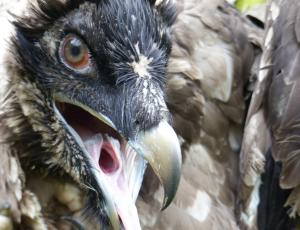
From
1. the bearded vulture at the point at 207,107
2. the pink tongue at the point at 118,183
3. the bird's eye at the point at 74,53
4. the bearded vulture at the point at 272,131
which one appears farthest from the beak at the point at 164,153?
the bearded vulture at the point at 272,131

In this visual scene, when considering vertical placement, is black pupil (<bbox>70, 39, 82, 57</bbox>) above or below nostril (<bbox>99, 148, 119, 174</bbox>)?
above

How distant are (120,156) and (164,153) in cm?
24

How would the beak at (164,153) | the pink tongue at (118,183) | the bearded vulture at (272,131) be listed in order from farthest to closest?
1. the bearded vulture at (272,131)
2. the pink tongue at (118,183)
3. the beak at (164,153)

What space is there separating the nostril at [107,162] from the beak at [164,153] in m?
0.17

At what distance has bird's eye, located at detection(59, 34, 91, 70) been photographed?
264cm

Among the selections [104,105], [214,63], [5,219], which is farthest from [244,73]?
[5,219]

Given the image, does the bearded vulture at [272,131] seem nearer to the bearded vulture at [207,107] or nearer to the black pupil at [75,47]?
the bearded vulture at [207,107]

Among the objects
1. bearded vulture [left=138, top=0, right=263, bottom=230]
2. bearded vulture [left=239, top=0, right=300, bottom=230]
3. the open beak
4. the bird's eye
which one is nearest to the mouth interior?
the open beak

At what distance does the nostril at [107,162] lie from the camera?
2639 millimetres

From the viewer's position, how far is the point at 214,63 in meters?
3.24

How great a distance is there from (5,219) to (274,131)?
37.8 inches

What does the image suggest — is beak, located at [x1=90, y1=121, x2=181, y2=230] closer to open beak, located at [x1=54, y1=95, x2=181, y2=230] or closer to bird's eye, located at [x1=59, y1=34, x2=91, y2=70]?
open beak, located at [x1=54, y1=95, x2=181, y2=230]

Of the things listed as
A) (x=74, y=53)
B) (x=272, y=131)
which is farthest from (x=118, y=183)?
(x=272, y=131)

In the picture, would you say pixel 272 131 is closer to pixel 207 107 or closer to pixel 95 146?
pixel 207 107
